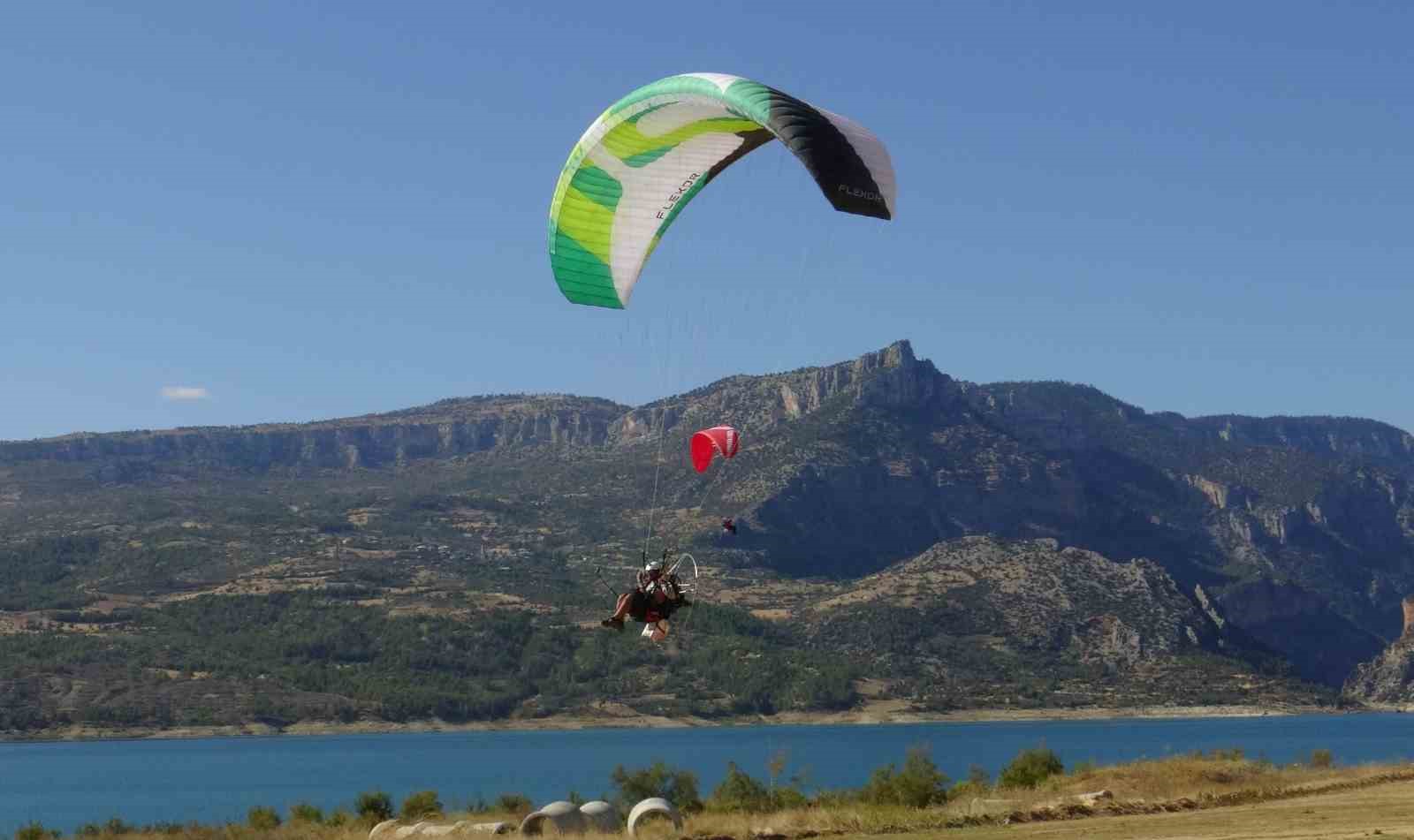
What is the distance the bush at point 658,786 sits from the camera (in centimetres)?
4488

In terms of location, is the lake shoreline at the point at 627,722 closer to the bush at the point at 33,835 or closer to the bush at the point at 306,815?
the bush at the point at 33,835

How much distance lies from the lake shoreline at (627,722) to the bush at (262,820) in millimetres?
100255

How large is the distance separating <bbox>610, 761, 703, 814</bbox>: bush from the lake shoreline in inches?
3904

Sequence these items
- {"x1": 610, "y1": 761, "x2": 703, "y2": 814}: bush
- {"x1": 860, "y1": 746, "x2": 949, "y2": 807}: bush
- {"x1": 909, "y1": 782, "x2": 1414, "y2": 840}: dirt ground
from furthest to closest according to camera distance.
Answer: {"x1": 610, "y1": 761, "x2": 703, "y2": 814}: bush → {"x1": 860, "y1": 746, "x2": 949, "y2": 807}: bush → {"x1": 909, "y1": 782, "x2": 1414, "y2": 840}: dirt ground

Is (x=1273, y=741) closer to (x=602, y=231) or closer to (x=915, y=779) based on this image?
(x=915, y=779)

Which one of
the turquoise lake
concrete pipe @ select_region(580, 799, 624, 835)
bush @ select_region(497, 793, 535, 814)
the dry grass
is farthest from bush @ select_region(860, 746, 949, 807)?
the turquoise lake

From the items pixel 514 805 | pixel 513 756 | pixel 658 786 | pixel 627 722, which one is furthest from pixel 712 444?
pixel 627 722

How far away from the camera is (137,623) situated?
168 metres

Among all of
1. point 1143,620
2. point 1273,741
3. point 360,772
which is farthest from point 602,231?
point 1143,620

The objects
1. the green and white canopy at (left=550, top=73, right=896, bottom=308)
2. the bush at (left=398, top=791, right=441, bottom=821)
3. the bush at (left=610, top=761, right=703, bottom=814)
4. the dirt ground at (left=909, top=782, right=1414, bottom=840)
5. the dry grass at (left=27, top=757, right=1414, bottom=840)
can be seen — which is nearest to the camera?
the dirt ground at (left=909, top=782, right=1414, bottom=840)

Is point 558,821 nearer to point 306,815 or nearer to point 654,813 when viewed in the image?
point 654,813

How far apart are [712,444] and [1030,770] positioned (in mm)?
15037

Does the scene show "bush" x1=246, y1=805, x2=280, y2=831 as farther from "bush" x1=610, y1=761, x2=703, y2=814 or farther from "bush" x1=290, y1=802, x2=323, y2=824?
"bush" x1=610, y1=761, x2=703, y2=814

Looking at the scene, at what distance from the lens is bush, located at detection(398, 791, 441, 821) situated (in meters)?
40.6
